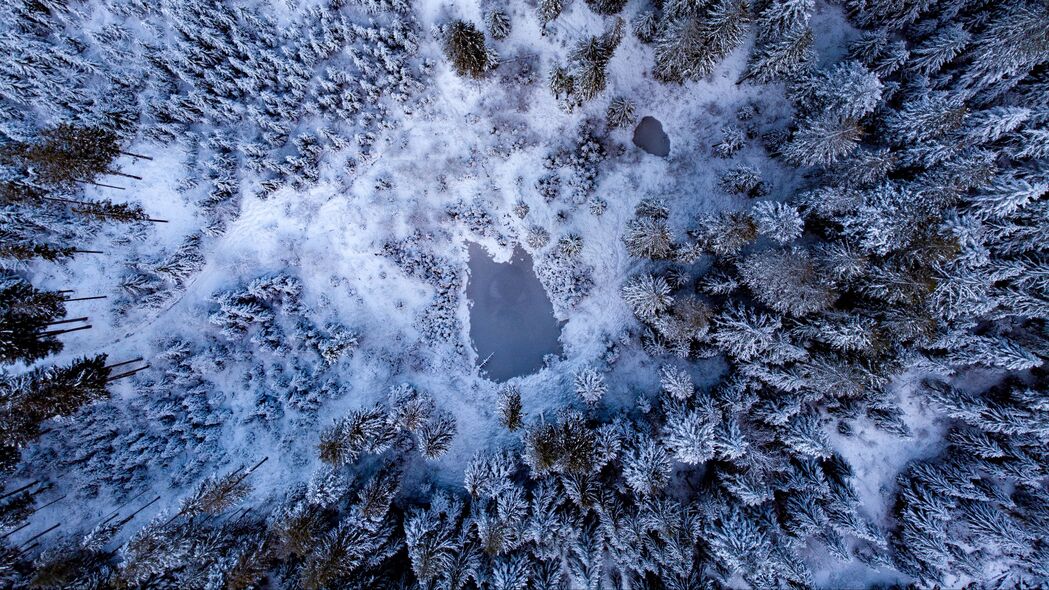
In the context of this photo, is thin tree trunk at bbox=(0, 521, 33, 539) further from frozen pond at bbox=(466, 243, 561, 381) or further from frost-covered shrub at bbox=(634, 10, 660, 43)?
frost-covered shrub at bbox=(634, 10, 660, 43)

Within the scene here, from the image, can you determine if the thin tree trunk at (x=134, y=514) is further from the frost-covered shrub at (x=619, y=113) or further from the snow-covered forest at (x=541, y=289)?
the frost-covered shrub at (x=619, y=113)

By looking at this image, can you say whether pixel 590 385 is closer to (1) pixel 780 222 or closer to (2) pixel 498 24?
(1) pixel 780 222

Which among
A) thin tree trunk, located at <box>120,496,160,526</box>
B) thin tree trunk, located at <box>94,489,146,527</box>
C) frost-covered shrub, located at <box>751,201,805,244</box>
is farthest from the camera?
thin tree trunk, located at <box>120,496,160,526</box>

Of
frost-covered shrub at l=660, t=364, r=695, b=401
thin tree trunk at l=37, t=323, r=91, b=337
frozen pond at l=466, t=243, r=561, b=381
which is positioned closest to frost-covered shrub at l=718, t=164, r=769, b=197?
frost-covered shrub at l=660, t=364, r=695, b=401

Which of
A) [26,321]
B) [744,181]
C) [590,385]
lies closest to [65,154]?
[26,321]

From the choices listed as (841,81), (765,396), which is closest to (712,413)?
(765,396)

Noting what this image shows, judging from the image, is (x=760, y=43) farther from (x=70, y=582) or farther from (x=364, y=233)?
(x=70, y=582)
